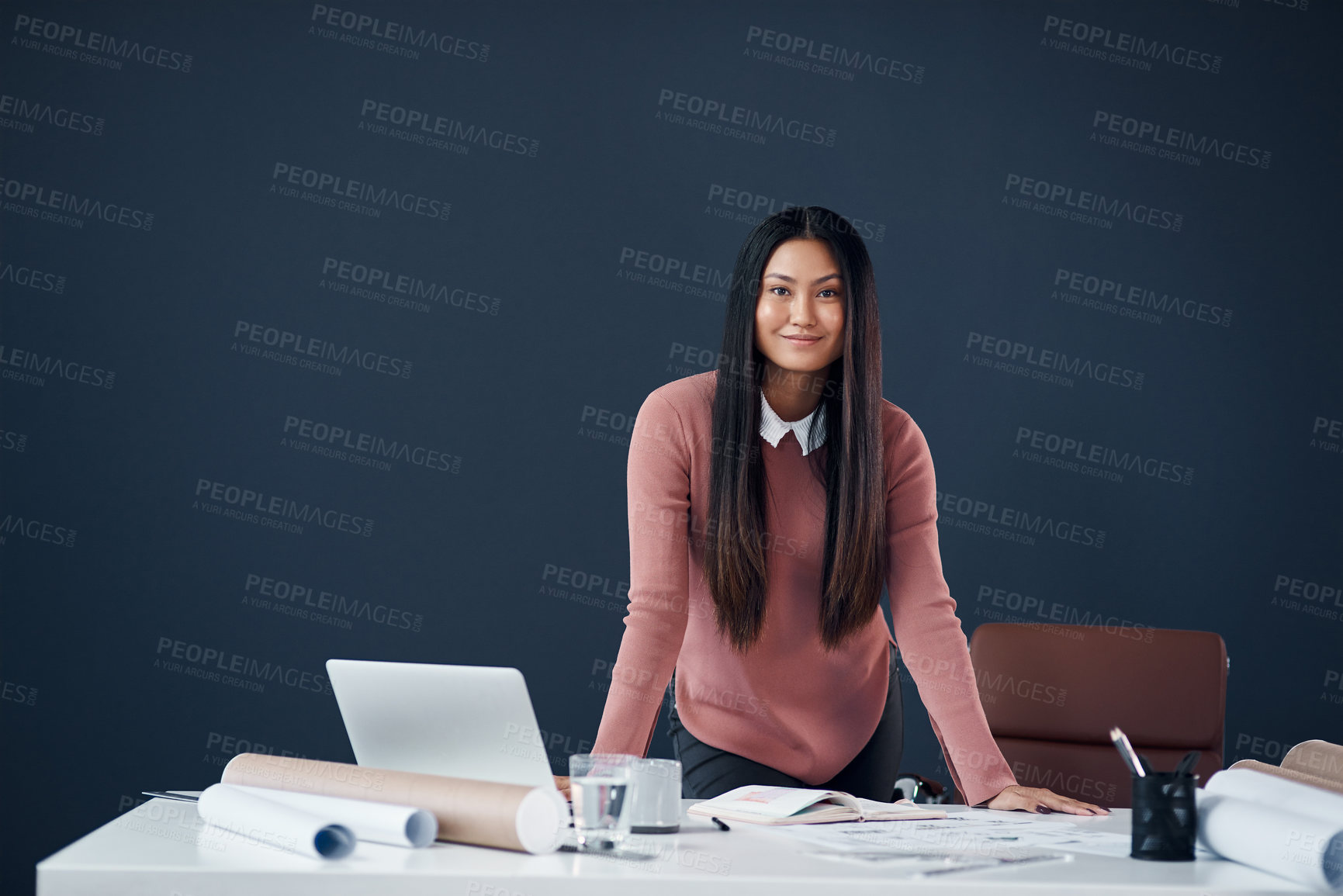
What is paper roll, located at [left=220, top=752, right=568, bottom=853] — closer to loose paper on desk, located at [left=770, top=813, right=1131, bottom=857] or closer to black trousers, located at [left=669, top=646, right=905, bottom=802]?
loose paper on desk, located at [left=770, top=813, right=1131, bottom=857]

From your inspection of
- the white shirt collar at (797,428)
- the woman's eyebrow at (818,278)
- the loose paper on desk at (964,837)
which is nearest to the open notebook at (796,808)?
the loose paper on desk at (964,837)

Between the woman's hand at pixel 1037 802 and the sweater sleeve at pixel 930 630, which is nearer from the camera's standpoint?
the woman's hand at pixel 1037 802

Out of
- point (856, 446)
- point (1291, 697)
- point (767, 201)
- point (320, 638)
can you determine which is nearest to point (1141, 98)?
point (767, 201)

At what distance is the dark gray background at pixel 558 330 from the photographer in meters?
3.35

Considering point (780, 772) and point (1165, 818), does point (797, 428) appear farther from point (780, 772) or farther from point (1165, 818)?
point (1165, 818)

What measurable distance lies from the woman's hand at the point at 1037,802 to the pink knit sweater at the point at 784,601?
178 millimetres

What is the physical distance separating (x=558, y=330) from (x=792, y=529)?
66.6 inches

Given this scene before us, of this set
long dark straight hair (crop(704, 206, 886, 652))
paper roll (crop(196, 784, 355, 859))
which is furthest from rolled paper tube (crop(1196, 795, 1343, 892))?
paper roll (crop(196, 784, 355, 859))

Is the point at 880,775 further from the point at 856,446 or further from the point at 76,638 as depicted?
the point at 76,638

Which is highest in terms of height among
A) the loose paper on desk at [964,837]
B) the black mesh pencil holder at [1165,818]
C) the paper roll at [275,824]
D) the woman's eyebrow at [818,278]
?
the woman's eyebrow at [818,278]

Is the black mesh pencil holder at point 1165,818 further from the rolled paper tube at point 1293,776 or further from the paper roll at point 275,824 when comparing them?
the paper roll at point 275,824

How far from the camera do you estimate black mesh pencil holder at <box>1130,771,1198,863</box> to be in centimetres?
117

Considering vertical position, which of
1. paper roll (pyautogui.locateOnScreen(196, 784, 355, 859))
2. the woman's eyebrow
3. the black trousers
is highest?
the woman's eyebrow

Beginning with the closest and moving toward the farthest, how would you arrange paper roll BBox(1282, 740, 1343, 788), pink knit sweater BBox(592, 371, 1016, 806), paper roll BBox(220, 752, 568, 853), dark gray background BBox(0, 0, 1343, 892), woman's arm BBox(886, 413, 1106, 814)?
1. paper roll BBox(220, 752, 568, 853)
2. paper roll BBox(1282, 740, 1343, 788)
3. woman's arm BBox(886, 413, 1106, 814)
4. pink knit sweater BBox(592, 371, 1016, 806)
5. dark gray background BBox(0, 0, 1343, 892)
